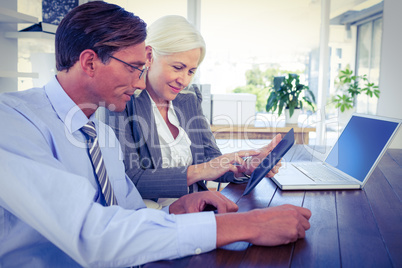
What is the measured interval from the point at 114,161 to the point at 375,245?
87 cm

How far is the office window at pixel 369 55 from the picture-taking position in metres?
4.45

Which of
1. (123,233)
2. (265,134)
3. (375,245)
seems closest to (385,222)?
(375,245)

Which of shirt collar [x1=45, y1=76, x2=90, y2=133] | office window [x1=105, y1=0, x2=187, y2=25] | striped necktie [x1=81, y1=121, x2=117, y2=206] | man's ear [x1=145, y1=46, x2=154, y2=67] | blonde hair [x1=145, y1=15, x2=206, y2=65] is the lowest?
striped necktie [x1=81, y1=121, x2=117, y2=206]

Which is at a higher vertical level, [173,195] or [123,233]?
[123,233]

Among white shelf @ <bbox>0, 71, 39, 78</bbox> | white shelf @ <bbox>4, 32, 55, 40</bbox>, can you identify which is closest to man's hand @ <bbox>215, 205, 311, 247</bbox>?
white shelf @ <bbox>0, 71, 39, 78</bbox>

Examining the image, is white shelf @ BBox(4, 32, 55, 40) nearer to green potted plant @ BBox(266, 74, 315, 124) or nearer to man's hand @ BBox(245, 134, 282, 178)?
man's hand @ BBox(245, 134, 282, 178)

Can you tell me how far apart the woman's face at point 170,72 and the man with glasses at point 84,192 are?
593mm

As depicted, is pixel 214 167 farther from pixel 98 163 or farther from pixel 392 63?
pixel 392 63

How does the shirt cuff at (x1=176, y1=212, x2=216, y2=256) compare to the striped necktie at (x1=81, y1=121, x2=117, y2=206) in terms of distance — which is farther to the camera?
the striped necktie at (x1=81, y1=121, x2=117, y2=206)

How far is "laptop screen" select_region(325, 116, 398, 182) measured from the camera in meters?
1.36

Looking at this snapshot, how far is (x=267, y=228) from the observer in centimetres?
86

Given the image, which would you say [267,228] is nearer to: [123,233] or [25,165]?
[123,233]

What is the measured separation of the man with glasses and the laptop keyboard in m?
0.56

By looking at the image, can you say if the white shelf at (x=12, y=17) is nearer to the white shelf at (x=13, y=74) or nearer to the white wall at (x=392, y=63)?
the white shelf at (x=13, y=74)
